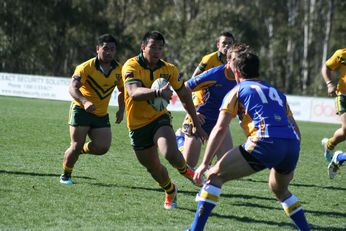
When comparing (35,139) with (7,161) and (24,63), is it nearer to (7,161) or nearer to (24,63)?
(7,161)

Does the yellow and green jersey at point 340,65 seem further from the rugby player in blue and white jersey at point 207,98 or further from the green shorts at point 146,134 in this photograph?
the green shorts at point 146,134

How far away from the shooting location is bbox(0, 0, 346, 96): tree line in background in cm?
4450

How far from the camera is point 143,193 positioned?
28.7 feet

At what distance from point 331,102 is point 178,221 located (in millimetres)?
21255

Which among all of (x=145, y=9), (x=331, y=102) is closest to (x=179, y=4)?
(x=145, y=9)

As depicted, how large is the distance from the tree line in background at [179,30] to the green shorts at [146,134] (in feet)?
118

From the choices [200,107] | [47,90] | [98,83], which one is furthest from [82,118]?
[47,90]

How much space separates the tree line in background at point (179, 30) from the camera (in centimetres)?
4450

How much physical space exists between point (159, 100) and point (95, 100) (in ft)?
6.99

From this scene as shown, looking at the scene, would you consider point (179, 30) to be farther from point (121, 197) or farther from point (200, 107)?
point (121, 197)

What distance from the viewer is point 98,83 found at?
9273 mm

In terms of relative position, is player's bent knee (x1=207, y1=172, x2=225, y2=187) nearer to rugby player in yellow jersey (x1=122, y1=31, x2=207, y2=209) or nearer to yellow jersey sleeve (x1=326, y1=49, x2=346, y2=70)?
rugby player in yellow jersey (x1=122, y1=31, x2=207, y2=209)

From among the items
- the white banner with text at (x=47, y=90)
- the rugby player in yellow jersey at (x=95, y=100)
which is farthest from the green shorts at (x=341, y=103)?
the white banner with text at (x=47, y=90)

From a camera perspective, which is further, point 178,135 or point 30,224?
point 178,135
